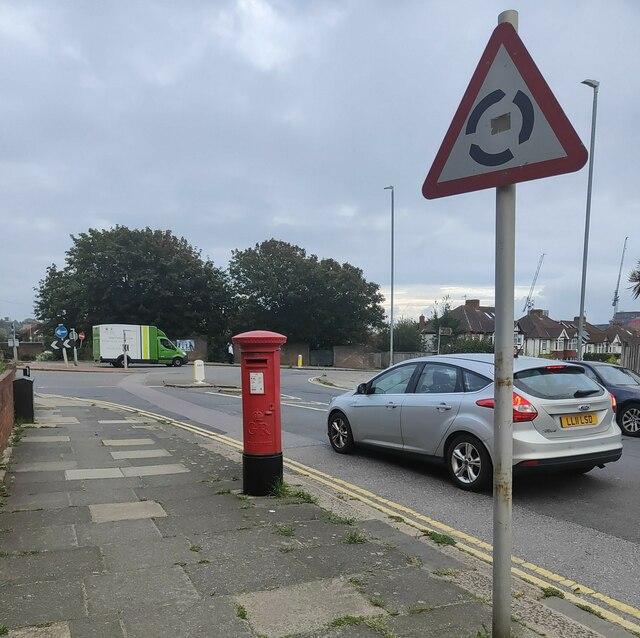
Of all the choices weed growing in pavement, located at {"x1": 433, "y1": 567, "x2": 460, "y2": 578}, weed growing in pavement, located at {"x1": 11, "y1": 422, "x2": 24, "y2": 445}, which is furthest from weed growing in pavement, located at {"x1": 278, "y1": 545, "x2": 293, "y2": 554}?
weed growing in pavement, located at {"x1": 11, "y1": 422, "x2": 24, "y2": 445}

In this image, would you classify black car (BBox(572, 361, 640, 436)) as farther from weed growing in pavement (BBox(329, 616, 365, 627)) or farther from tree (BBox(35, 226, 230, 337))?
tree (BBox(35, 226, 230, 337))

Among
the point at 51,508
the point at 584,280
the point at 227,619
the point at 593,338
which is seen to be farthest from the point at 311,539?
the point at 593,338

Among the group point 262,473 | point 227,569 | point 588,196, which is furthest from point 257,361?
point 588,196

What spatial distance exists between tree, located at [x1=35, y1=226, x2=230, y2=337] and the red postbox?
1615 inches

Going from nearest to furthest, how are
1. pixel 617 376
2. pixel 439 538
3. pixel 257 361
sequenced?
pixel 439 538
pixel 257 361
pixel 617 376

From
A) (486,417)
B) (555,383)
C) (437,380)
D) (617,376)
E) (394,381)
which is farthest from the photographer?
(617,376)

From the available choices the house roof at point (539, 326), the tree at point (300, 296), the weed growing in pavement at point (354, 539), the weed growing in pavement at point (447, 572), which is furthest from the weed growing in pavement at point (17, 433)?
the house roof at point (539, 326)

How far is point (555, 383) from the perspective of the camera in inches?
255

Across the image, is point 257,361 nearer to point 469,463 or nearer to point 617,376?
point 469,463

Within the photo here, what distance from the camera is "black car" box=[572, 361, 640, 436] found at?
10.7m

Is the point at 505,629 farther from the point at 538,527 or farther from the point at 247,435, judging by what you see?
the point at 247,435

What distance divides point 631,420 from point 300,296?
40738mm

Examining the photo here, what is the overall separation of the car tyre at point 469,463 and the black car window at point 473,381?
58 cm

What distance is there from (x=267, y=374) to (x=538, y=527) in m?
2.95
